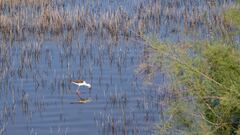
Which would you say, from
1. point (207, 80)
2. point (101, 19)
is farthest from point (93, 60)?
point (207, 80)

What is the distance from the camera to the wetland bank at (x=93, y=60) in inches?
316

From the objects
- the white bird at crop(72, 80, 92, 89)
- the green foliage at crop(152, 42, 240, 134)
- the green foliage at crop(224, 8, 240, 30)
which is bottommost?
the white bird at crop(72, 80, 92, 89)

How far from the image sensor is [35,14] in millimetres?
14211

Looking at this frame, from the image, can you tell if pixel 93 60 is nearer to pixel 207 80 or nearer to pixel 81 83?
pixel 81 83

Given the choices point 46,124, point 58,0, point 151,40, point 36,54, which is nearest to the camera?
point 151,40

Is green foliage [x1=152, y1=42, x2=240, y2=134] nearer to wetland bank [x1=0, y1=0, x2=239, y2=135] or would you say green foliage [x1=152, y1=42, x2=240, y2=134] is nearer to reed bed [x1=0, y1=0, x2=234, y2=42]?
wetland bank [x1=0, y1=0, x2=239, y2=135]

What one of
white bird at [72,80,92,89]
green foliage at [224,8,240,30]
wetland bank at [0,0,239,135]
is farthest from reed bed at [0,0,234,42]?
green foliage at [224,8,240,30]

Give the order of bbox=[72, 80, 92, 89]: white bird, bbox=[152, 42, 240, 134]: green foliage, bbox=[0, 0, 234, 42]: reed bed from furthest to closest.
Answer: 1. bbox=[0, 0, 234, 42]: reed bed
2. bbox=[72, 80, 92, 89]: white bird
3. bbox=[152, 42, 240, 134]: green foliage

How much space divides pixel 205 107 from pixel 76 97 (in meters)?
4.50

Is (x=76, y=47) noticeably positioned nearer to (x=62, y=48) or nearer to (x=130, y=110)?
(x=62, y=48)

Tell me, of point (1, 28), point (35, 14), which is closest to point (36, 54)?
point (1, 28)

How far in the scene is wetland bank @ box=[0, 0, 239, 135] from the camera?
8039 mm

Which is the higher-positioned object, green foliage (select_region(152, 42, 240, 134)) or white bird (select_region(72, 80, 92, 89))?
green foliage (select_region(152, 42, 240, 134))

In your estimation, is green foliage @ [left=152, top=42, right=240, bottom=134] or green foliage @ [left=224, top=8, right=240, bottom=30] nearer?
green foliage @ [left=152, top=42, right=240, bottom=134]
